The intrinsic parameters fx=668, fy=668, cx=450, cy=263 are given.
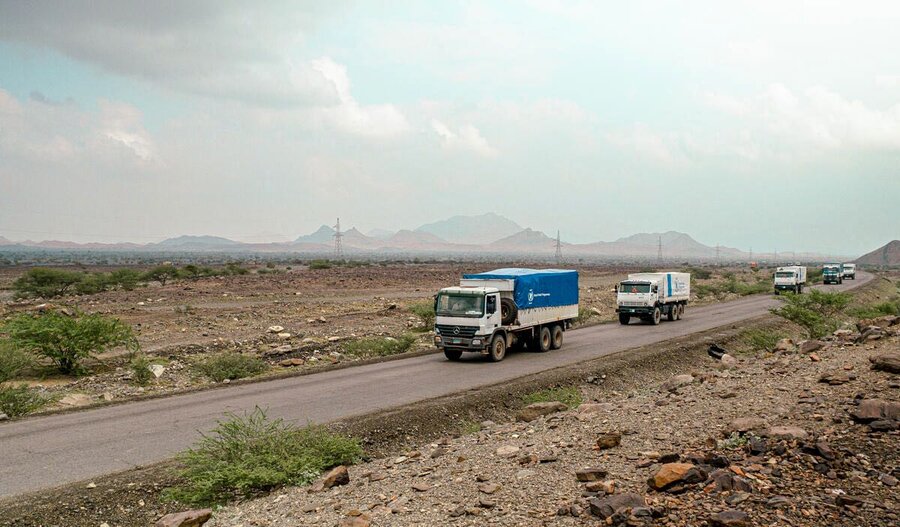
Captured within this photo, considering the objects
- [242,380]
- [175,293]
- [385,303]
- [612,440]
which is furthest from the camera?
[175,293]

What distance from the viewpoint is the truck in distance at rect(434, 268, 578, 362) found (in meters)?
24.0

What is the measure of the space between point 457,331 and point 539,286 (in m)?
4.50

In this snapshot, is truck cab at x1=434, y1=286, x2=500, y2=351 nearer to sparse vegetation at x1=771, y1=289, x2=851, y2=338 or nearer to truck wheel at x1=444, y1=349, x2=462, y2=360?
truck wheel at x1=444, y1=349, x2=462, y2=360

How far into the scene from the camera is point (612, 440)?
1020 cm

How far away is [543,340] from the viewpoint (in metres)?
27.0

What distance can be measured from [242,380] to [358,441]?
8778 mm

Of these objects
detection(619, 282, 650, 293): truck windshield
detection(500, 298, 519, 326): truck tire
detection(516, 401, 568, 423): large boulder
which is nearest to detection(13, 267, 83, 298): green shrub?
detection(619, 282, 650, 293): truck windshield

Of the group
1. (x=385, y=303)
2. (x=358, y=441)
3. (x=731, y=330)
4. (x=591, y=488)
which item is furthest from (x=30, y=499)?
(x=385, y=303)

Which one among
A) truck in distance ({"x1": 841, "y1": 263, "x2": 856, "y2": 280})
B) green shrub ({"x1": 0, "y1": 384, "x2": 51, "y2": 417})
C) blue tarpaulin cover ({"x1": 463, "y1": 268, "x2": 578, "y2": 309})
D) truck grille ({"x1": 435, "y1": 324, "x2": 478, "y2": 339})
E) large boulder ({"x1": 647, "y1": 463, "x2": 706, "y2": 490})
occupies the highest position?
blue tarpaulin cover ({"x1": 463, "y1": 268, "x2": 578, "y2": 309})

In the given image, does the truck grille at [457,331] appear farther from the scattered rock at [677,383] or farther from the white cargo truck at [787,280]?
the white cargo truck at [787,280]

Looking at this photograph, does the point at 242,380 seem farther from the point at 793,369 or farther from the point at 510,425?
the point at 793,369

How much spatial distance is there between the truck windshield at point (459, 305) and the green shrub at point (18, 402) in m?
12.7

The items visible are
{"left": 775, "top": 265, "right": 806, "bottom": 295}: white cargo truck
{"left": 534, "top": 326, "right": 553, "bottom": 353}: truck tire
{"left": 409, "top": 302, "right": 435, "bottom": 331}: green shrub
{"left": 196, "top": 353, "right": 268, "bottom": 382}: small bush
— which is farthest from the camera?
{"left": 775, "top": 265, "right": 806, "bottom": 295}: white cargo truck

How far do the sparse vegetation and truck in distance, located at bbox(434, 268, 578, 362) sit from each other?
8.94 meters
